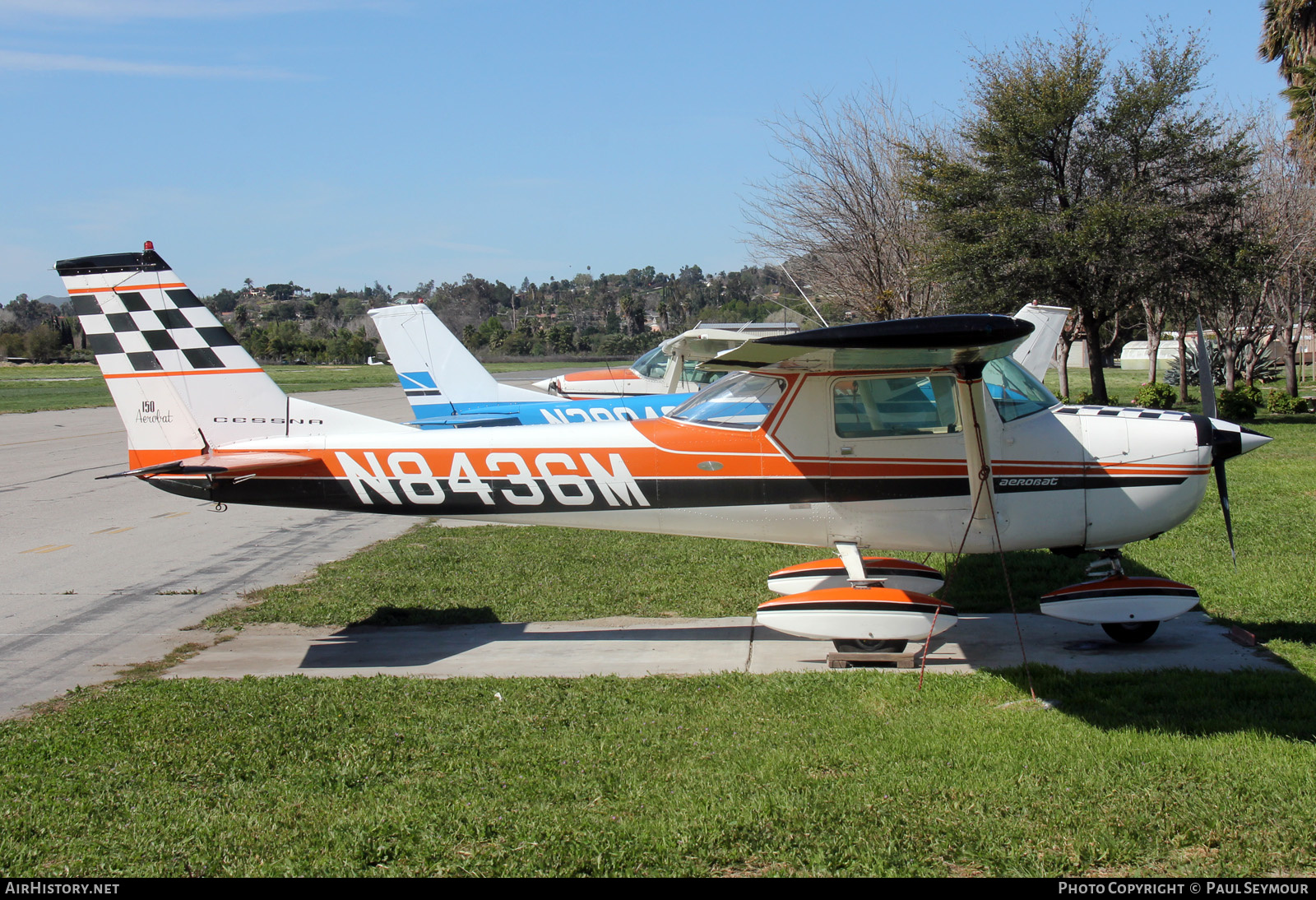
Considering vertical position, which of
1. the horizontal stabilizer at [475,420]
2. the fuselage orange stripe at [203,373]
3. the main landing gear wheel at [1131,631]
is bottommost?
the main landing gear wheel at [1131,631]

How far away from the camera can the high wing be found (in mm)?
5094

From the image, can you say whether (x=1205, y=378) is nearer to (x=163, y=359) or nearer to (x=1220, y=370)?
(x=163, y=359)

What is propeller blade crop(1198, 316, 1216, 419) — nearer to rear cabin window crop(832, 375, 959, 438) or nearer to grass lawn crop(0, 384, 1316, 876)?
grass lawn crop(0, 384, 1316, 876)

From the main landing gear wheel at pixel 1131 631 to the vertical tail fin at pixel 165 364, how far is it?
589 centimetres

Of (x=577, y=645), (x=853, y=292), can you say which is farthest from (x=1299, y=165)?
(x=577, y=645)

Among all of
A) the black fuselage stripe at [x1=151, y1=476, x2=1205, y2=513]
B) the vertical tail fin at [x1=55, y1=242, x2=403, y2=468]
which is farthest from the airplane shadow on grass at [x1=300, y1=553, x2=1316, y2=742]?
the vertical tail fin at [x1=55, y1=242, x2=403, y2=468]

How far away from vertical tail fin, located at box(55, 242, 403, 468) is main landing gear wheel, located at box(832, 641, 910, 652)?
4.09m

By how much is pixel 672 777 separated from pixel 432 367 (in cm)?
1319

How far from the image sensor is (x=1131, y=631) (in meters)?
6.63

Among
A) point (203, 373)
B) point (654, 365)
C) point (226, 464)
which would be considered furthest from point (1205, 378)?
point (654, 365)

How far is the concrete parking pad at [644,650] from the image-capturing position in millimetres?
6352

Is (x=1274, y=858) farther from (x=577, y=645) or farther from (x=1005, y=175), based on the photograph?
(x=1005, y=175)

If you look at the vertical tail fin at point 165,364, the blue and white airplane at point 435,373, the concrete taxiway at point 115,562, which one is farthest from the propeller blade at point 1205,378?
the blue and white airplane at point 435,373

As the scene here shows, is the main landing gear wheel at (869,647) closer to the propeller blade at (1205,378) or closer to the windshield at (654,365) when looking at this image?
the propeller blade at (1205,378)
